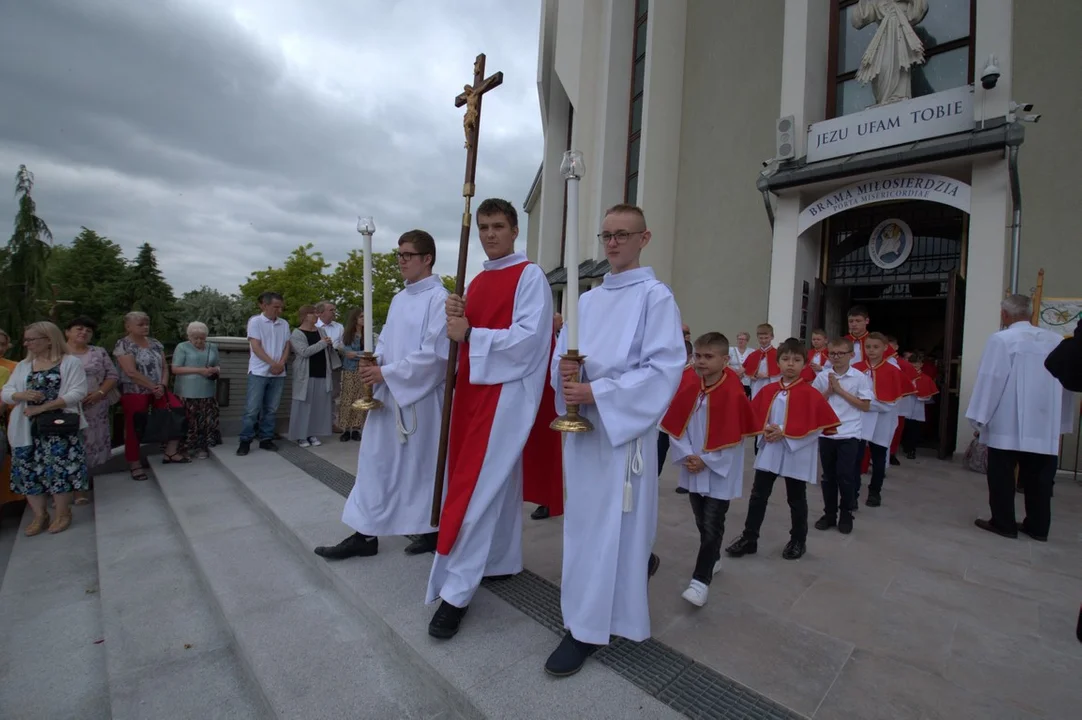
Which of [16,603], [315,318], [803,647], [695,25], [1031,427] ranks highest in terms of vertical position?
[695,25]

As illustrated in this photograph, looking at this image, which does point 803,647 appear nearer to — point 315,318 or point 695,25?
point 315,318

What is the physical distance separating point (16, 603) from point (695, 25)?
49.5 feet

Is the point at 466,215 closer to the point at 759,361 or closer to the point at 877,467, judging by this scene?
the point at 877,467

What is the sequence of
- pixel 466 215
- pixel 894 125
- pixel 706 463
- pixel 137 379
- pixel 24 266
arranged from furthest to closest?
1. pixel 24 266
2. pixel 894 125
3. pixel 137 379
4. pixel 706 463
5. pixel 466 215

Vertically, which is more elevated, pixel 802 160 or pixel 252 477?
pixel 802 160

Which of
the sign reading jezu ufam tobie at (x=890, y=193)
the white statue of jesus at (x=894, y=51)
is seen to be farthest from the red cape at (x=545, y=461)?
the white statue of jesus at (x=894, y=51)

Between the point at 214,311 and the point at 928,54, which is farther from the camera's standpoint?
the point at 214,311

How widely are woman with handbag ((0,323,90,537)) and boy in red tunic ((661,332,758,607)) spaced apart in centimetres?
496

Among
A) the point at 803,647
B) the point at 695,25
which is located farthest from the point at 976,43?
the point at 803,647

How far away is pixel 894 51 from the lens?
8.53 metres

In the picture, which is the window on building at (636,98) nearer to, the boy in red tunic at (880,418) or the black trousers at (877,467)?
the boy in red tunic at (880,418)

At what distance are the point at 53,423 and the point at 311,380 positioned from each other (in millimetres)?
2846

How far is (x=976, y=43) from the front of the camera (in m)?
7.51

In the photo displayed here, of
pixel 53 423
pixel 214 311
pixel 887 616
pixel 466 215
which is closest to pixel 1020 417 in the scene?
pixel 887 616
